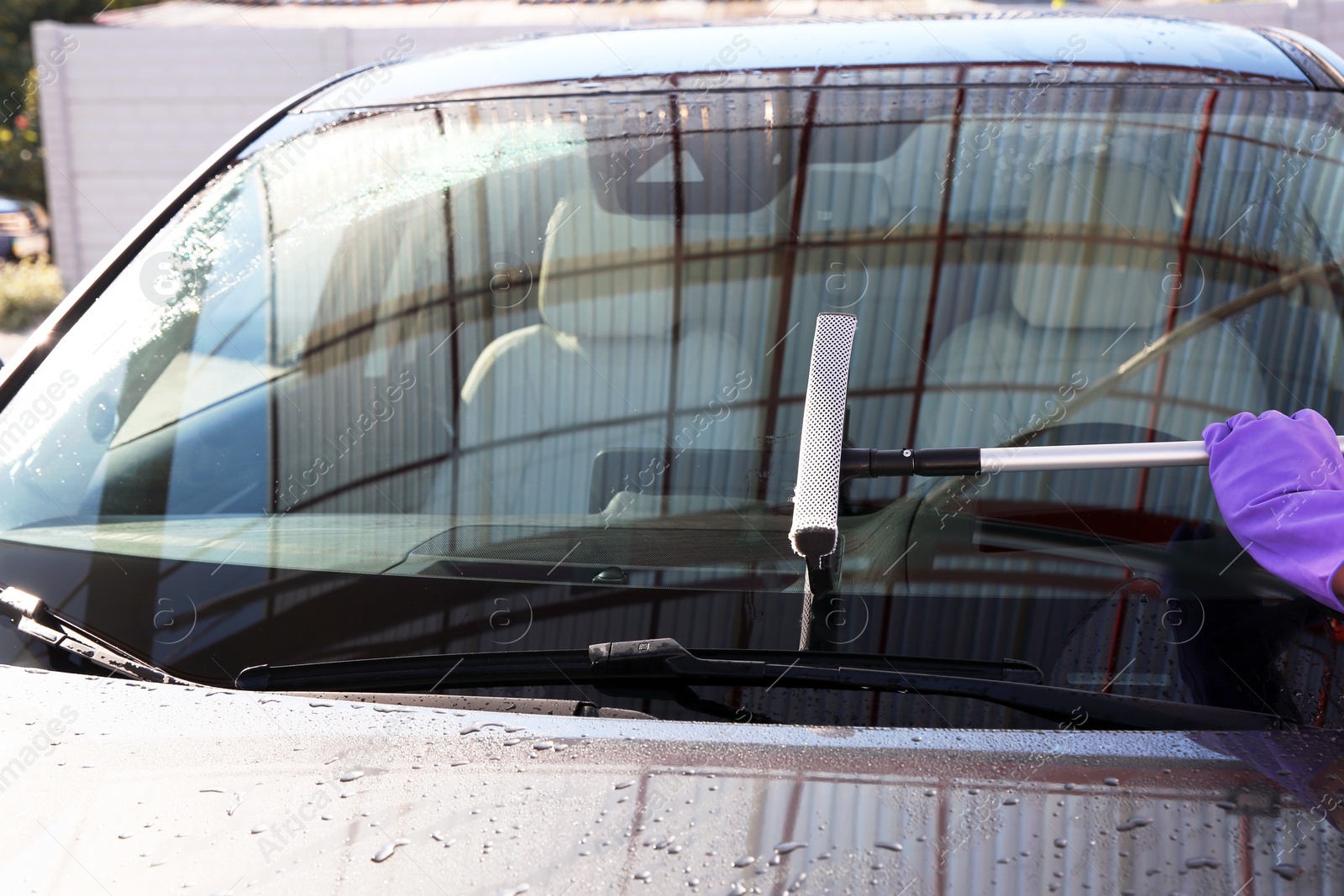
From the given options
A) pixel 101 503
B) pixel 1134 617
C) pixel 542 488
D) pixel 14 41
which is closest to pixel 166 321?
pixel 101 503

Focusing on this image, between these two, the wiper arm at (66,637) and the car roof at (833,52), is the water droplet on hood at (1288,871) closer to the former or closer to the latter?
the wiper arm at (66,637)

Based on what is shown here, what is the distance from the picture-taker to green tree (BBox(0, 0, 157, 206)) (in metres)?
14.3

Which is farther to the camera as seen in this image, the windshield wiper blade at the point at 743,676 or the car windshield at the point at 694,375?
the car windshield at the point at 694,375

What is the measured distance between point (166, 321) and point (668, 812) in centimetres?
115

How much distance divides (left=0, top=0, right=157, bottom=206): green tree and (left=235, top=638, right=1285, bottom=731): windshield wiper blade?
13.9 m

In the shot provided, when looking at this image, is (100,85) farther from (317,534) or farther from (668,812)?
(668,812)

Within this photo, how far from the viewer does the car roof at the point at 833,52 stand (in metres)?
1.71

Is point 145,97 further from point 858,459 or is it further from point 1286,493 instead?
point 1286,493

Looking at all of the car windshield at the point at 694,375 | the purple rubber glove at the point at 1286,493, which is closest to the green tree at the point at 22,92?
the car windshield at the point at 694,375

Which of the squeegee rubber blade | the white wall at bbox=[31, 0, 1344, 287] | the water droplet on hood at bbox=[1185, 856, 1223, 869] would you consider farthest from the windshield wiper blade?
the white wall at bbox=[31, 0, 1344, 287]

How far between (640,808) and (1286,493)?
75cm

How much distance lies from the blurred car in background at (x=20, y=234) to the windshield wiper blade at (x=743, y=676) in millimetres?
11732

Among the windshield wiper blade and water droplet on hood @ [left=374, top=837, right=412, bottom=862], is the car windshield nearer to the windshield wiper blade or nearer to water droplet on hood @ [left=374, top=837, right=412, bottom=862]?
the windshield wiper blade

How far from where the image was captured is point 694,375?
155 cm
